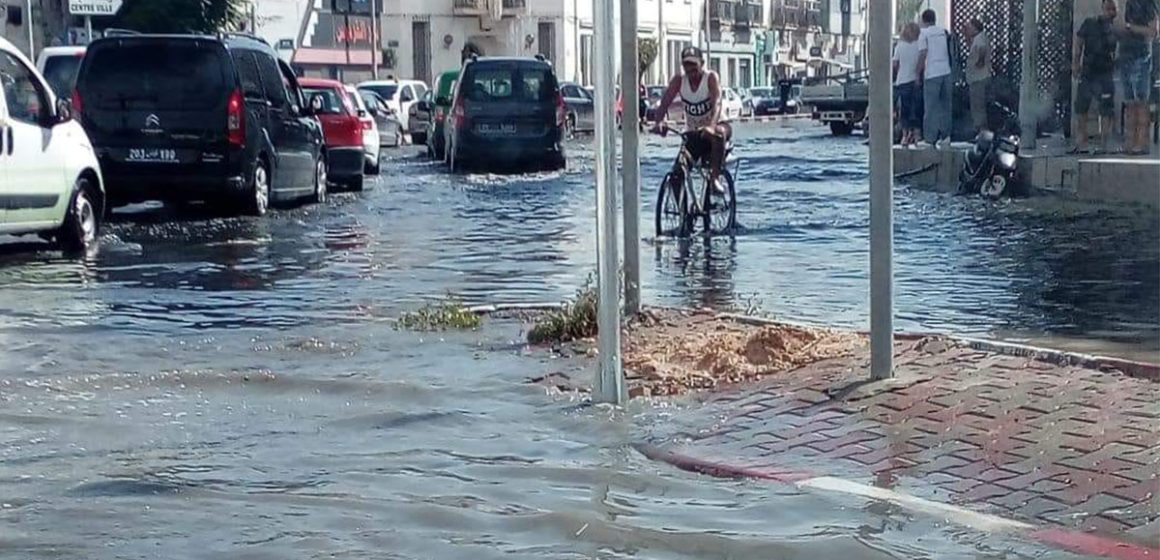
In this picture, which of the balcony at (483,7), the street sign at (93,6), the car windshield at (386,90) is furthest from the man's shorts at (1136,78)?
the balcony at (483,7)

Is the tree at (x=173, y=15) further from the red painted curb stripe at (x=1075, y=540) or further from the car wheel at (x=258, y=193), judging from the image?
the red painted curb stripe at (x=1075, y=540)

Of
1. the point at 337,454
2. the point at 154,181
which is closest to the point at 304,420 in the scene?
the point at 337,454

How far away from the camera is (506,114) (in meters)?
26.6

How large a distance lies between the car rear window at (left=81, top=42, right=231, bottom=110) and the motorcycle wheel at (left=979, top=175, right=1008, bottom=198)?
7728 millimetres

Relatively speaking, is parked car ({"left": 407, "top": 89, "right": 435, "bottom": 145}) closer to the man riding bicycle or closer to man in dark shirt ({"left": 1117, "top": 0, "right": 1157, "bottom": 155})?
man in dark shirt ({"left": 1117, "top": 0, "right": 1157, "bottom": 155})

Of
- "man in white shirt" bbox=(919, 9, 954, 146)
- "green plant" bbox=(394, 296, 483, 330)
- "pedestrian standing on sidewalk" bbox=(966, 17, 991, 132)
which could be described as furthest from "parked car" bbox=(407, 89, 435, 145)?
"green plant" bbox=(394, 296, 483, 330)

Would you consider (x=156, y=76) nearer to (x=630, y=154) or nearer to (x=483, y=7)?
(x=630, y=154)

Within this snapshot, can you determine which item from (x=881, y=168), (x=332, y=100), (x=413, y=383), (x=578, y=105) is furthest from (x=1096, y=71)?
(x=578, y=105)

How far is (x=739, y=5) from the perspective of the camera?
216 ft

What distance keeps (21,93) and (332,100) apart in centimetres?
968

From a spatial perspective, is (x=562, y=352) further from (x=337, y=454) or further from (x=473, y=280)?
(x=473, y=280)

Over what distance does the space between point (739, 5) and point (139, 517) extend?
61.2 m

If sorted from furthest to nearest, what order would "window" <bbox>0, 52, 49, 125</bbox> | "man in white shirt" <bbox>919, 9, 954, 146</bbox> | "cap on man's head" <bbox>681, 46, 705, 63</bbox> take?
"man in white shirt" <bbox>919, 9, 954, 146</bbox>
"cap on man's head" <bbox>681, 46, 705, 63</bbox>
"window" <bbox>0, 52, 49, 125</bbox>

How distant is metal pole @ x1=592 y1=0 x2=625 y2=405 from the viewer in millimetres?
7477
